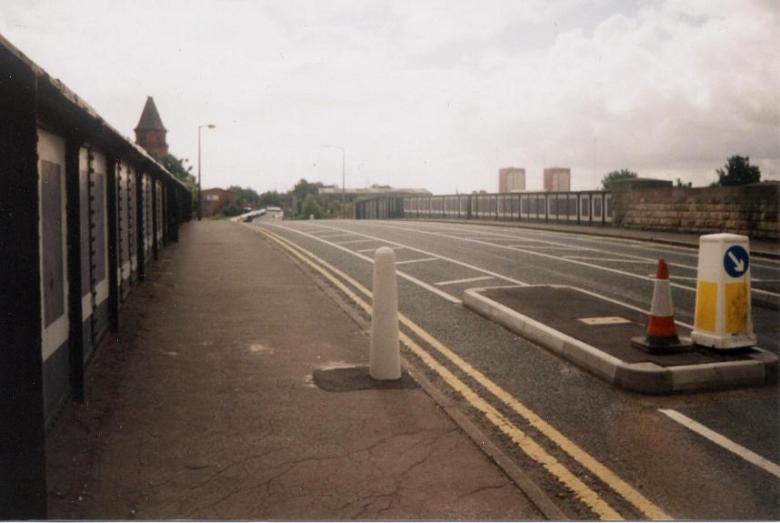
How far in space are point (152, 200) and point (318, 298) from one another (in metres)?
6.08

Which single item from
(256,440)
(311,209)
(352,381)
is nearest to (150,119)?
(311,209)

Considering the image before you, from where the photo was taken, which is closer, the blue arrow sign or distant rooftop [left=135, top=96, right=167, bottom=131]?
the blue arrow sign

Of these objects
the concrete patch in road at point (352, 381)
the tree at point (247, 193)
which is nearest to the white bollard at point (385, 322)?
the concrete patch in road at point (352, 381)

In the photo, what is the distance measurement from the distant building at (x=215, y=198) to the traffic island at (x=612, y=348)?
14427 centimetres

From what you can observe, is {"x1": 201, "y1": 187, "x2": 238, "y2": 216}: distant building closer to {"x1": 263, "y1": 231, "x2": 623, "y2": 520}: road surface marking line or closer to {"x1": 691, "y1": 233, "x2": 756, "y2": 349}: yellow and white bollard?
{"x1": 263, "y1": 231, "x2": 623, "y2": 520}: road surface marking line

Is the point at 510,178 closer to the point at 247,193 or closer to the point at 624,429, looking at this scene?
the point at 247,193

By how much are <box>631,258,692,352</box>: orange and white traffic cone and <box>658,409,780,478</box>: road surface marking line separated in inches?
50.3

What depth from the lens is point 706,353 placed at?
6719 millimetres

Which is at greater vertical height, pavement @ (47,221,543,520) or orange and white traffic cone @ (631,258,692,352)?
orange and white traffic cone @ (631,258,692,352)

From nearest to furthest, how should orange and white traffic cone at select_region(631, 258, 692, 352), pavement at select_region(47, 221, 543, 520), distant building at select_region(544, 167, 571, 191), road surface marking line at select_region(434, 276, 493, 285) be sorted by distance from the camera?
pavement at select_region(47, 221, 543, 520), orange and white traffic cone at select_region(631, 258, 692, 352), road surface marking line at select_region(434, 276, 493, 285), distant building at select_region(544, 167, 571, 191)

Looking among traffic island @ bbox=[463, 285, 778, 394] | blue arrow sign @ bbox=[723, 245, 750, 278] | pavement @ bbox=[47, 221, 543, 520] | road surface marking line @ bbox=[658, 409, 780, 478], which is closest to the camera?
pavement @ bbox=[47, 221, 543, 520]

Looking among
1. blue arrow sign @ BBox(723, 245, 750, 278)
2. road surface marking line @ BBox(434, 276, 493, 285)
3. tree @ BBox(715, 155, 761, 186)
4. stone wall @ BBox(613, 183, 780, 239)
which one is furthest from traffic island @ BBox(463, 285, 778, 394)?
tree @ BBox(715, 155, 761, 186)

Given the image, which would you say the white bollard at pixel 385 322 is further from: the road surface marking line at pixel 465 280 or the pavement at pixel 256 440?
the road surface marking line at pixel 465 280

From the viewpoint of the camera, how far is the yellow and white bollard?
664 cm
